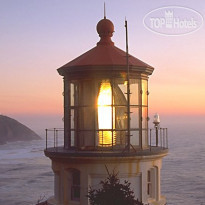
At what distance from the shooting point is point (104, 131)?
10.7 metres

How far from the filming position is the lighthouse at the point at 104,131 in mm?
10625

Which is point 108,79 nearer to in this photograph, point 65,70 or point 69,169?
point 65,70

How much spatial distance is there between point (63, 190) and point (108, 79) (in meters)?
2.93

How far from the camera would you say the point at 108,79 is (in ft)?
35.4

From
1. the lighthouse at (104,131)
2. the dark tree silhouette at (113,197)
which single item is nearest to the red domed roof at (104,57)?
the lighthouse at (104,131)

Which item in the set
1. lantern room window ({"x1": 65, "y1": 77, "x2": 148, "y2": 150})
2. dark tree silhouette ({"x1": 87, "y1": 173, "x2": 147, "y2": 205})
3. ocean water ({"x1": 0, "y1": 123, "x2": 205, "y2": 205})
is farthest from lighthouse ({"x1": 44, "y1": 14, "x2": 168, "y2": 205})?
ocean water ({"x1": 0, "y1": 123, "x2": 205, "y2": 205})

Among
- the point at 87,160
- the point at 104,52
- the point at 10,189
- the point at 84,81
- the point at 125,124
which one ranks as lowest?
the point at 10,189

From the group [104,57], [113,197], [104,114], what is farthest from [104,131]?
[113,197]

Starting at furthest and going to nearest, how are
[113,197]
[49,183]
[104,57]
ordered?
1. [49,183]
2. [104,57]
3. [113,197]

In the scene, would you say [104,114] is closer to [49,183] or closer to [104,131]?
[104,131]

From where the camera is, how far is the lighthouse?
418 inches

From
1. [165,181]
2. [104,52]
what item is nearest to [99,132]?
[104,52]

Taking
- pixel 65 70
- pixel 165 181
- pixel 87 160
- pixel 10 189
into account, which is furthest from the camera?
pixel 165 181

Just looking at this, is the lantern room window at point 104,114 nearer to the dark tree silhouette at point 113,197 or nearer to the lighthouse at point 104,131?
the lighthouse at point 104,131
